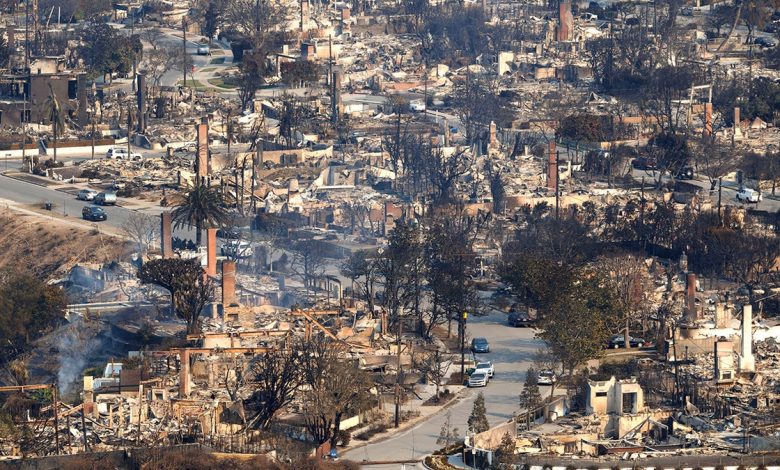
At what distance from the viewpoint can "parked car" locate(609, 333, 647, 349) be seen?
57447 mm

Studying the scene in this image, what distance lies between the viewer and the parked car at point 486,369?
→ 5484 centimetres

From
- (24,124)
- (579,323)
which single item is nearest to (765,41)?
(24,124)

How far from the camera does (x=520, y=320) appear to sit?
59406 millimetres

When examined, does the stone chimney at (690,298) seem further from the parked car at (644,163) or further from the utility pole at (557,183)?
the parked car at (644,163)

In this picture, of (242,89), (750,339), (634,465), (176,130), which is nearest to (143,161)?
(176,130)

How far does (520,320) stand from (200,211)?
10.8 meters

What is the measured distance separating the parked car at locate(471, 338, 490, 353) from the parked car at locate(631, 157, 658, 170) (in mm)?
21940

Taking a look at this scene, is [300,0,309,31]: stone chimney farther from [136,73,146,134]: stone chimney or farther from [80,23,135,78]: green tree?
[136,73,146,134]: stone chimney

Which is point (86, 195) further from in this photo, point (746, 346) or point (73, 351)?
point (746, 346)

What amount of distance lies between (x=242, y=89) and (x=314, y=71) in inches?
160

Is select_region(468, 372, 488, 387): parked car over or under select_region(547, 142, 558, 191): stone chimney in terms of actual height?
under

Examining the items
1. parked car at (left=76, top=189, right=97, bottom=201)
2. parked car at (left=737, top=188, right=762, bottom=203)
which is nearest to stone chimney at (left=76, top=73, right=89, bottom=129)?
parked car at (left=76, top=189, right=97, bottom=201)

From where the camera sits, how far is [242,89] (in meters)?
90.4

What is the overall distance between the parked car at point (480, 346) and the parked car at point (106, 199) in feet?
59.6
